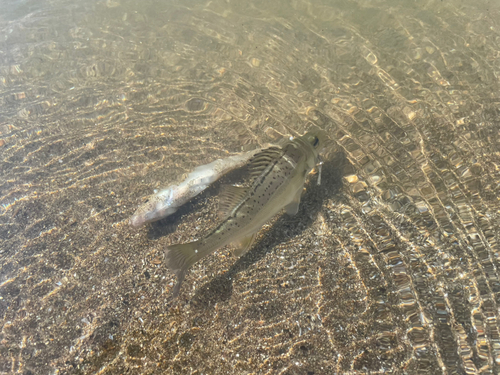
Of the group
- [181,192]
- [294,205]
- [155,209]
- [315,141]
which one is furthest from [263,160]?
[155,209]

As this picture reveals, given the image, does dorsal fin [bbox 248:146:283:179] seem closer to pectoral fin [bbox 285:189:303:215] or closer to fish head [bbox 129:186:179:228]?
pectoral fin [bbox 285:189:303:215]

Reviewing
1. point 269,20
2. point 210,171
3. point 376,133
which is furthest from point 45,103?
point 376,133

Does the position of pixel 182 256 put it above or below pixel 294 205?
below

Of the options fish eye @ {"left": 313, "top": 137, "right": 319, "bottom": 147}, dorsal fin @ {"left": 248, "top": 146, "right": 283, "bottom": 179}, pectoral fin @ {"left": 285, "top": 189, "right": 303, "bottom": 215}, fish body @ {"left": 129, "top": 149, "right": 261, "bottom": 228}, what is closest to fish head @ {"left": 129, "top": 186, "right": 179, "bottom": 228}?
fish body @ {"left": 129, "top": 149, "right": 261, "bottom": 228}

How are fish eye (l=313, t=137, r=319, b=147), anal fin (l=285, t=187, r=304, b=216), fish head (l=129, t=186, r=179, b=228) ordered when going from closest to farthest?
anal fin (l=285, t=187, r=304, b=216), fish eye (l=313, t=137, r=319, b=147), fish head (l=129, t=186, r=179, b=228)

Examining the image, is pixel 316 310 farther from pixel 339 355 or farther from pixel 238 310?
pixel 238 310

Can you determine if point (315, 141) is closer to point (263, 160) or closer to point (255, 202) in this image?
point (263, 160)

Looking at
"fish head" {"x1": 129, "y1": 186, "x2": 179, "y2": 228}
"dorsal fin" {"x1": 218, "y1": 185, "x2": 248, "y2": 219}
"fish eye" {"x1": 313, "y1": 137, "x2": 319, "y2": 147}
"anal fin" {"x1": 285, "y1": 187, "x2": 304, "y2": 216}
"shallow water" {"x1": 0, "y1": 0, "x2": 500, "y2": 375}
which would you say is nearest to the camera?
"shallow water" {"x1": 0, "y1": 0, "x2": 500, "y2": 375}

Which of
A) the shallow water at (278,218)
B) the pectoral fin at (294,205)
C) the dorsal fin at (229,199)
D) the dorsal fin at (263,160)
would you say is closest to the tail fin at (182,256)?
the dorsal fin at (229,199)
